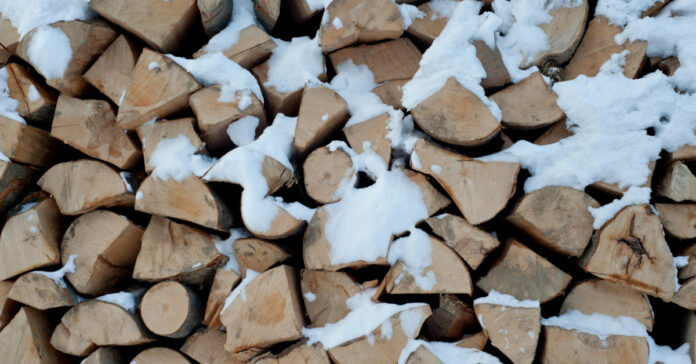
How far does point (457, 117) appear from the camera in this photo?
1246 mm

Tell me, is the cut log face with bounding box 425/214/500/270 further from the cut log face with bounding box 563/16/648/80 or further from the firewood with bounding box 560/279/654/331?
the cut log face with bounding box 563/16/648/80

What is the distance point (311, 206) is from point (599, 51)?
86 cm

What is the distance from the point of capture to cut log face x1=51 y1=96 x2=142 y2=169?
1382 millimetres

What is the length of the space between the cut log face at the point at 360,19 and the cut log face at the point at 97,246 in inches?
30.2

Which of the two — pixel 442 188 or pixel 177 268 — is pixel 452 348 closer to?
pixel 442 188

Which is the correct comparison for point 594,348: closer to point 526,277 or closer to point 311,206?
point 526,277

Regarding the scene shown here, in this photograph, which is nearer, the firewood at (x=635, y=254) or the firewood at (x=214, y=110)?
the firewood at (x=635, y=254)

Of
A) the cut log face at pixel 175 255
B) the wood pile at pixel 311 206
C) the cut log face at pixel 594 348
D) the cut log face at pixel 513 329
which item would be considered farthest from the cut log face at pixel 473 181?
the cut log face at pixel 175 255

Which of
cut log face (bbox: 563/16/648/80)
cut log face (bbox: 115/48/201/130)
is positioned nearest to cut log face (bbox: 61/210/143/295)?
cut log face (bbox: 115/48/201/130)

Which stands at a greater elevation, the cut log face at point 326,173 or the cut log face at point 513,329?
the cut log face at point 326,173

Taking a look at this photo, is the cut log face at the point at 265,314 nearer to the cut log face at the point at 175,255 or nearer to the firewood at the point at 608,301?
the cut log face at the point at 175,255

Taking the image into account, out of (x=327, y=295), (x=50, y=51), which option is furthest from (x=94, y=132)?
(x=327, y=295)

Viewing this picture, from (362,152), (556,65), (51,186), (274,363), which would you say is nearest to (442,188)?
(362,152)

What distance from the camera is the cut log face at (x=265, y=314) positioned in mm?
1223
